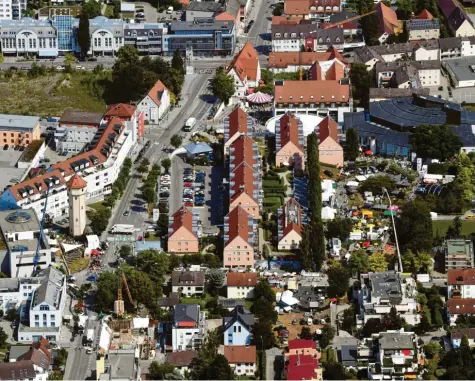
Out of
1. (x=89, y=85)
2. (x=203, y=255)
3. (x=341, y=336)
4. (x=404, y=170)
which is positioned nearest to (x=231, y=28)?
(x=89, y=85)

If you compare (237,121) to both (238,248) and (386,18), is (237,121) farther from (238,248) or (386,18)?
(386,18)

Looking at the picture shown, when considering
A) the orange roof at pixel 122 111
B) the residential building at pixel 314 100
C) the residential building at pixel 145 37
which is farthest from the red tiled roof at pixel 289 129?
the residential building at pixel 145 37

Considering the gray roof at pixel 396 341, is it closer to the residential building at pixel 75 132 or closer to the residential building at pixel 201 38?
the residential building at pixel 75 132

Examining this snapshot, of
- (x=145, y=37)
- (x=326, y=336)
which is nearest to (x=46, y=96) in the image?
(x=145, y=37)

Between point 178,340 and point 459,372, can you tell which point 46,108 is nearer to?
point 178,340

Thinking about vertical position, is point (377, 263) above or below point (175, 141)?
below

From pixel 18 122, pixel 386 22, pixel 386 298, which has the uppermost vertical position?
pixel 386 22

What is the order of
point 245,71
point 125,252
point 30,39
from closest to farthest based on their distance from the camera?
1. point 125,252
2. point 245,71
3. point 30,39
